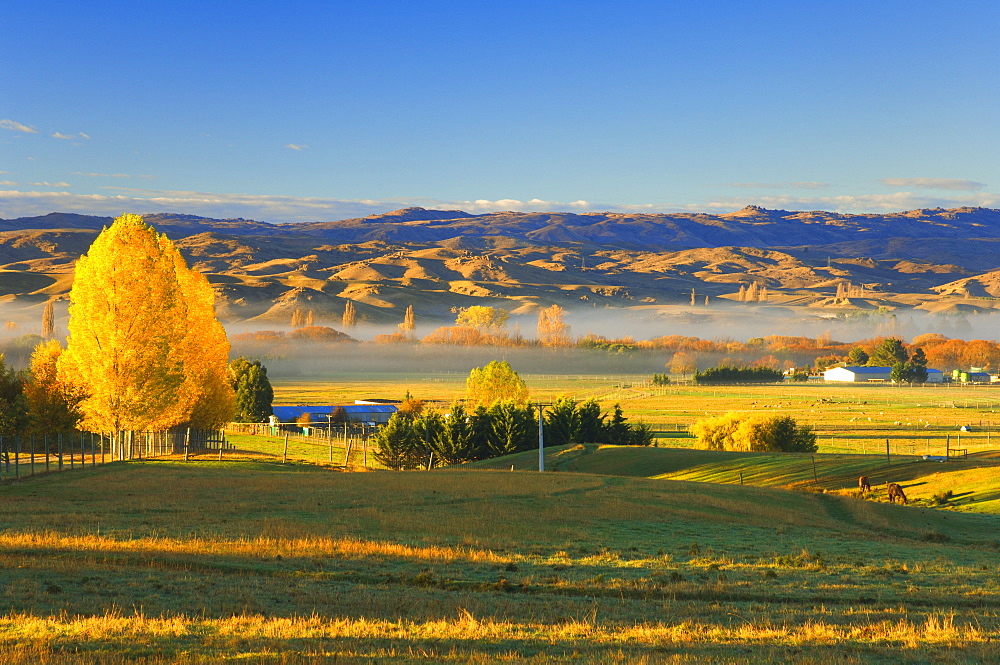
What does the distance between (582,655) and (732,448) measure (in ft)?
260

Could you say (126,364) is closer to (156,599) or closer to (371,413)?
(156,599)

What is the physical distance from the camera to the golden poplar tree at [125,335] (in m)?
59.6

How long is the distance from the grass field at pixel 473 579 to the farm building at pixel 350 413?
8692 cm

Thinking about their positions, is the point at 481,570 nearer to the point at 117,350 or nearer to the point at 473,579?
the point at 473,579

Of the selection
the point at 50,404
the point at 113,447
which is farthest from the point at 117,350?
the point at 113,447

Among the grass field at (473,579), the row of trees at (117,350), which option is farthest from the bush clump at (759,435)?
the row of trees at (117,350)

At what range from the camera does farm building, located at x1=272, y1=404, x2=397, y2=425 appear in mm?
133250

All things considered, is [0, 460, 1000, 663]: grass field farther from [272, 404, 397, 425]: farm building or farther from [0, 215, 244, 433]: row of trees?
[272, 404, 397, 425]: farm building

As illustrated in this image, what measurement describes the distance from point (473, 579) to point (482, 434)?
6553 cm

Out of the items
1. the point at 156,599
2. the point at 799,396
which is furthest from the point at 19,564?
the point at 799,396

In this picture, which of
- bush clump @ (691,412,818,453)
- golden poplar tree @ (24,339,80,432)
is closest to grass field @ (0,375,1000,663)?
golden poplar tree @ (24,339,80,432)

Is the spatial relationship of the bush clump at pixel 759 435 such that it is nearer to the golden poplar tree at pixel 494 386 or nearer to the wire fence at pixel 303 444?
the golden poplar tree at pixel 494 386

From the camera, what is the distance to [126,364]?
5997cm

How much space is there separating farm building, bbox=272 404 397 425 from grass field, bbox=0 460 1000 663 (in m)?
86.9
